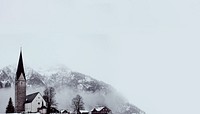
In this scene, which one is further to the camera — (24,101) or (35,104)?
(24,101)

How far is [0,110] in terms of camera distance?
17512 cm

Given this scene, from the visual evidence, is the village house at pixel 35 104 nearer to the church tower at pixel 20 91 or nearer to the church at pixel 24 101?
the church at pixel 24 101

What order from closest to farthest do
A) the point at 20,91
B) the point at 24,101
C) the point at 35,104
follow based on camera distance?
the point at 35,104 → the point at 24,101 → the point at 20,91

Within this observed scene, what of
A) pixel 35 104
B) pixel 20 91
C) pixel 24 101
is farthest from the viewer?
pixel 20 91

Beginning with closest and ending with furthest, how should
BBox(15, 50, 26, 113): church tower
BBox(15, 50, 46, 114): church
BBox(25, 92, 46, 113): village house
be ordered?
BBox(25, 92, 46, 113): village house
BBox(15, 50, 46, 114): church
BBox(15, 50, 26, 113): church tower

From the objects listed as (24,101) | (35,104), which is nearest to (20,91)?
(24,101)

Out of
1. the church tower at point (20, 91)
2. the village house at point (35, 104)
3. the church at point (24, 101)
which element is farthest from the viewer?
the church tower at point (20, 91)

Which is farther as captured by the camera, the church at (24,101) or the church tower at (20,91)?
the church tower at (20,91)

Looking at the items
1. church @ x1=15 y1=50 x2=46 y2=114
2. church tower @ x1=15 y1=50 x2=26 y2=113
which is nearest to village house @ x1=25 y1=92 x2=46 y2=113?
church @ x1=15 y1=50 x2=46 y2=114

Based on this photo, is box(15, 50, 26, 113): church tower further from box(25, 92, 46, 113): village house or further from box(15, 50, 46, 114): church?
box(25, 92, 46, 113): village house

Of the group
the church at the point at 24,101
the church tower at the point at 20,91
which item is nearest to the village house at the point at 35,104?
the church at the point at 24,101

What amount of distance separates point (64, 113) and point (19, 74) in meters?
20.7

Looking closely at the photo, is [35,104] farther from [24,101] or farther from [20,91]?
[20,91]

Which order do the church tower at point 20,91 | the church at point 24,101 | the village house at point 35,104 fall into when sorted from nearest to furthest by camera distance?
the village house at point 35,104 < the church at point 24,101 < the church tower at point 20,91
